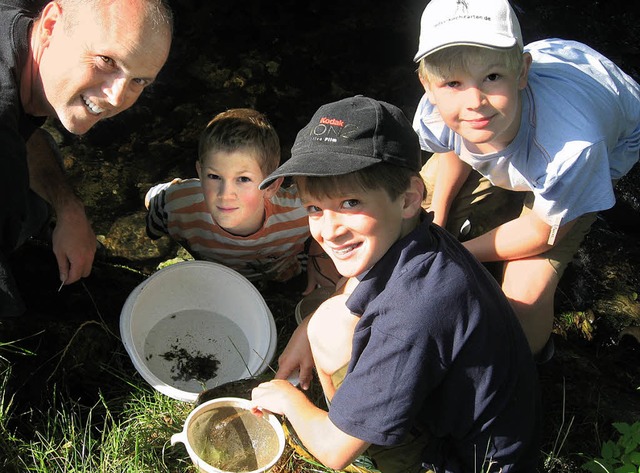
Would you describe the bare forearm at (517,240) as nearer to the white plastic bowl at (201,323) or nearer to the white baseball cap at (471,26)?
the white baseball cap at (471,26)

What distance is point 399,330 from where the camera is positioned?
1842mm

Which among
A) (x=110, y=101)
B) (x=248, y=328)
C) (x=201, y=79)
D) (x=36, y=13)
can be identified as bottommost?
A: (x=248, y=328)

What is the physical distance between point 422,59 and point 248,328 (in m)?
1.30

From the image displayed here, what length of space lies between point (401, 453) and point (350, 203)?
783 mm

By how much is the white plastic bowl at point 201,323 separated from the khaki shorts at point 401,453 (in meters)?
0.61

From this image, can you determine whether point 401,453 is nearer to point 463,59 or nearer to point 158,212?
point 463,59

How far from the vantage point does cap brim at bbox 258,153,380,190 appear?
6.31 feet

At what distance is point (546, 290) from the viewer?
279cm

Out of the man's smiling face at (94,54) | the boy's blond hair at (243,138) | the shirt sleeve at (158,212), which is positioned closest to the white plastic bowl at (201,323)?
the shirt sleeve at (158,212)

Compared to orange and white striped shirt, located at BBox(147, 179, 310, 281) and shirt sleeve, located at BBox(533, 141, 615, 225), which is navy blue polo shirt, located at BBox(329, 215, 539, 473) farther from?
orange and white striped shirt, located at BBox(147, 179, 310, 281)

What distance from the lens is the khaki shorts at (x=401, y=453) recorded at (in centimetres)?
219

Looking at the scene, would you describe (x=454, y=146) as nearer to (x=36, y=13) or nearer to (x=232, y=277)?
(x=232, y=277)

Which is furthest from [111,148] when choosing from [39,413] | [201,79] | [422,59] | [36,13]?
[422,59]

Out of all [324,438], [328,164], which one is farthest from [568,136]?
[324,438]
